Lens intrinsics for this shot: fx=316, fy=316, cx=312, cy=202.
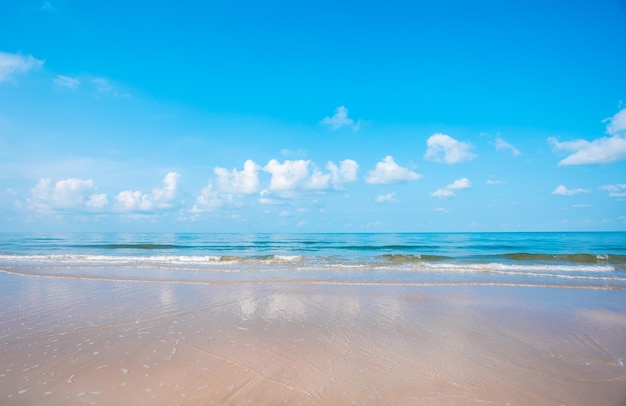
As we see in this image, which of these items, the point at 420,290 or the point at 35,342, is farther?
the point at 420,290

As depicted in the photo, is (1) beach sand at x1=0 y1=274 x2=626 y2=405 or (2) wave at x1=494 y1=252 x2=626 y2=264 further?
(2) wave at x1=494 y1=252 x2=626 y2=264

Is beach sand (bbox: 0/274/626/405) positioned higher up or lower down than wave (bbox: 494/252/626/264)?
higher up

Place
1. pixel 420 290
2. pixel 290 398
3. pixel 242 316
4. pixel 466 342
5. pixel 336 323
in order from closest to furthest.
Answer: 1. pixel 290 398
2. pixel 466 342
3. pixel 336 323
4. pixel 242 316
5. pixel 420 290

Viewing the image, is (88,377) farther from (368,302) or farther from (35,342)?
(368,302)

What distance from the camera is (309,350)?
5.57 metres

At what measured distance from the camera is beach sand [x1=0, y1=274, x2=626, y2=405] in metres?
4.10

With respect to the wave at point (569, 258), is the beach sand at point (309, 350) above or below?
above

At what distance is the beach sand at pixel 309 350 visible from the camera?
4.10 meters

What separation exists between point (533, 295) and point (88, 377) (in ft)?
40.1

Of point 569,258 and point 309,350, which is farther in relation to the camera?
point 569,258

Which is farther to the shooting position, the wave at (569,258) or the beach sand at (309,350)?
the wave at (569,258)

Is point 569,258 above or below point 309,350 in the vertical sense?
below

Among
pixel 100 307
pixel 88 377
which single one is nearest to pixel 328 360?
pixel 88 377

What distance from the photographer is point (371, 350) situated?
556cm
